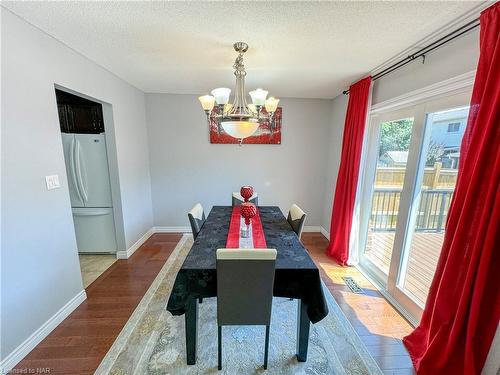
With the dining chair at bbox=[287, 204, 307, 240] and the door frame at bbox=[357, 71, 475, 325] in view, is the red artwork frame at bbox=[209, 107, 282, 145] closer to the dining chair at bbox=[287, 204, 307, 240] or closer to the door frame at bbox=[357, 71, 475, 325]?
the door frame at bbox=[357, 71, 475, 325]

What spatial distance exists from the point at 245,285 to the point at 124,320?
1.39 meters

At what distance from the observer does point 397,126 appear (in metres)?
2.34

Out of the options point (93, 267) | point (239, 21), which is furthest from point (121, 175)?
point (239, 21)

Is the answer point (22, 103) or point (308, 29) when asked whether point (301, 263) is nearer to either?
point (308, 29)

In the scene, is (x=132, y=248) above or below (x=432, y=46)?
below

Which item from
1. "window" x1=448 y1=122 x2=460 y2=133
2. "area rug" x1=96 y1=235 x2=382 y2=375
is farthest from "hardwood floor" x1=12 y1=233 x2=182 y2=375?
"window" x1=448 y1=122 x2=460 y2=133

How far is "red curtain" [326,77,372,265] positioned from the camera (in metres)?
2.63

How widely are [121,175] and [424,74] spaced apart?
3519 millimetres

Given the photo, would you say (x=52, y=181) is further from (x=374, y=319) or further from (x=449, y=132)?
(x=449, y=132)

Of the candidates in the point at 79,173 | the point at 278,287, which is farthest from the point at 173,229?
the point at 278,287

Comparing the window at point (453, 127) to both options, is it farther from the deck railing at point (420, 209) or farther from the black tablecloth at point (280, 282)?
the black tablecloth at point (280, 282)

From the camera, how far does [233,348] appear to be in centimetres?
169

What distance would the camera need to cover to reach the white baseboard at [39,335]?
151cm

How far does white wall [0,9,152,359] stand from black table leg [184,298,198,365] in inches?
49.4
